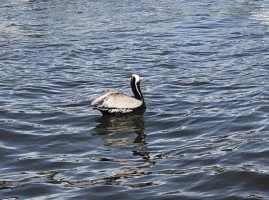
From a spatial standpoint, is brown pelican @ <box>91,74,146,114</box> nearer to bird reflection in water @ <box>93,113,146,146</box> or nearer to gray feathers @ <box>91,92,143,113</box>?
gray feathers @ <box>91,92,143,113</box>

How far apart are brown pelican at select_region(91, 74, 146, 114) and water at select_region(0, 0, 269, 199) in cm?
17

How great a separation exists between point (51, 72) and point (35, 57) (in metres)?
2.00

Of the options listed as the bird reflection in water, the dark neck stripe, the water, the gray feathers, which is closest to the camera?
the water

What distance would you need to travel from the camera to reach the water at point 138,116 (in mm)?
9039

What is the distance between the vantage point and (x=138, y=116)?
12945mm

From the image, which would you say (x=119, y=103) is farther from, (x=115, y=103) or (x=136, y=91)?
(x=136, y=91)

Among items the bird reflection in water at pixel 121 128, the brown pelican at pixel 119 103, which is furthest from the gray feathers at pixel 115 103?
the bird reflection in water at pixel 121 128

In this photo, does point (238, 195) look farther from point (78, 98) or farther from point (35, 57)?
point (35, 57)

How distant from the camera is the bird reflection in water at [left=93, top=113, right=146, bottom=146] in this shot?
11250mm

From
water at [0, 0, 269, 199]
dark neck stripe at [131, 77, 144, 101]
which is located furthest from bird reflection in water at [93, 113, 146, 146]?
dark neck stripe at [131, 77, 144, 101]

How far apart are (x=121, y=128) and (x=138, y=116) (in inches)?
31.5

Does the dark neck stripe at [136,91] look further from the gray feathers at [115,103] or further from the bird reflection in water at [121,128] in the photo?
the bird reflection in water at [121,128]

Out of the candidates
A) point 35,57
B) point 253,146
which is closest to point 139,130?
point 253,146

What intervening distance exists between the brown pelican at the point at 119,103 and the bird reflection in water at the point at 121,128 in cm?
14
